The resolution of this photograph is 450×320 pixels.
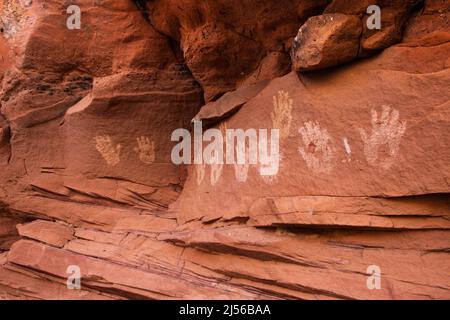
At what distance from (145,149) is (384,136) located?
262 cm

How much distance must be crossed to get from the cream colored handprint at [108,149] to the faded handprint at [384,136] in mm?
2654

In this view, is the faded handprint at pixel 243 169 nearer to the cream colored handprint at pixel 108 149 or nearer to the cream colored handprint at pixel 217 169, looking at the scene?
the cream colored handprint at pixel 217 169

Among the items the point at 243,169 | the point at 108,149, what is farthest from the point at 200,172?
the point at 108,149

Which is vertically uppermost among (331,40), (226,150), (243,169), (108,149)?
(331,40)

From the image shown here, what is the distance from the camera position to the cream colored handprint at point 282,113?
149 inches

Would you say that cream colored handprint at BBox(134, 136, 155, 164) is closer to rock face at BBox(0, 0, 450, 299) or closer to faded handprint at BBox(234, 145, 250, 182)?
rock face at BBox(0, 0, 450, 299)

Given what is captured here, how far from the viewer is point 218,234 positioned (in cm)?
383

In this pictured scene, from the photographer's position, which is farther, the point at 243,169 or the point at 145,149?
the point at 145,149

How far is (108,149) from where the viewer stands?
195 inches

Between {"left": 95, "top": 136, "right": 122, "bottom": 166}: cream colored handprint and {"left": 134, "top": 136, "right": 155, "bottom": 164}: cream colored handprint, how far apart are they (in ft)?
0.67

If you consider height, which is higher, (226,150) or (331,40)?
(331,40)

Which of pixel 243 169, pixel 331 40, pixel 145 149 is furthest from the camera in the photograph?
pixel 145 149

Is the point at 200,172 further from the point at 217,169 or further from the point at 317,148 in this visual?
the point at 317,148

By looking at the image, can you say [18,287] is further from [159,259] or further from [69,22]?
[69,22]
